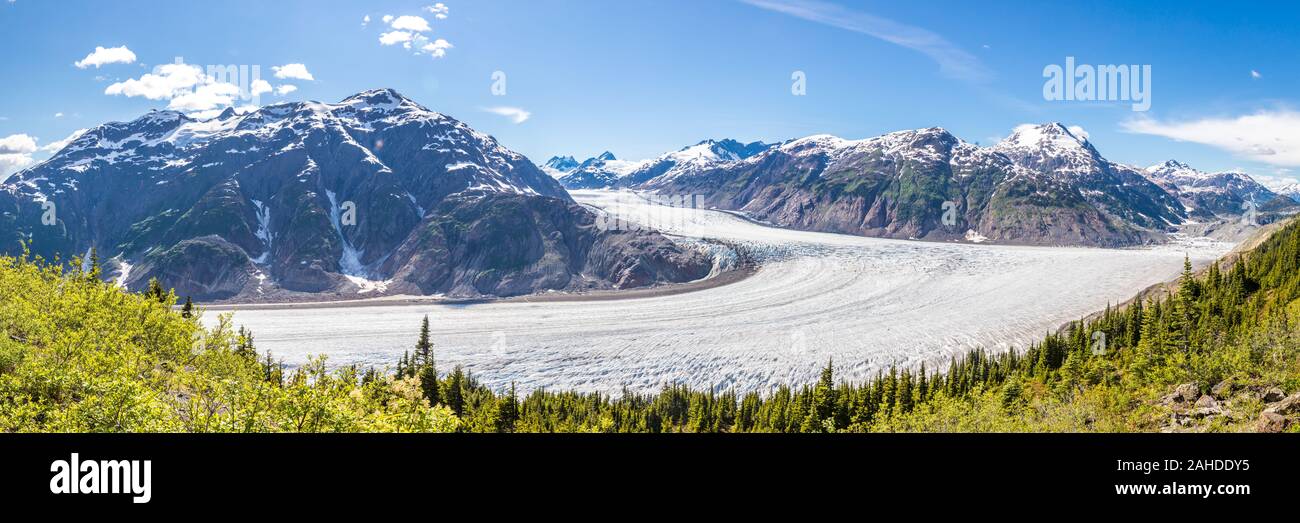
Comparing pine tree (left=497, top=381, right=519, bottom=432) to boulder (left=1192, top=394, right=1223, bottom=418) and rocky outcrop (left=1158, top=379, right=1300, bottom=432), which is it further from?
boulder (left=1192, top=394, right=1223, bottom=418)

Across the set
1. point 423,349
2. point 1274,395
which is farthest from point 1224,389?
point 423,349

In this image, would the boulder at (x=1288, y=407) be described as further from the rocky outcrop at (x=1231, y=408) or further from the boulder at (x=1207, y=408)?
the boulder at (x=1207, y=408)

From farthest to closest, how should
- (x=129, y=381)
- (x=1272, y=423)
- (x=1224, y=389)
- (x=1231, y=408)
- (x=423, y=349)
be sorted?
(x=423, y=349) < (x=1224, y=389) < (x=1231, y=408) < (x=1272, y=423) < (x=129, y=381)

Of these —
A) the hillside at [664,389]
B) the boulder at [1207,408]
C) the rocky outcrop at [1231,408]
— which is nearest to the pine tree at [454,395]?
the hillside at [664,389]

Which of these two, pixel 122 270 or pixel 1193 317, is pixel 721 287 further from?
pixel 122 270

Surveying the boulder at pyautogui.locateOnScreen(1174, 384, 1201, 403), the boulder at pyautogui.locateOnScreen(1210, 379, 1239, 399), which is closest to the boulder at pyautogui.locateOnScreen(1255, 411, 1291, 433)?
the boulder at pyautogui.locateOnScreen(1210, 379, 1239, 399)

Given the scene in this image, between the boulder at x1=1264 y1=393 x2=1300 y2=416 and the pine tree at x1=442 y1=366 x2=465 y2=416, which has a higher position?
the boulder at x1=1264 y1=393 x2=1300 y2=416

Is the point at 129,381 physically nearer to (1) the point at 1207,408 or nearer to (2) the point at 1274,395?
(1) the point at 1207,408

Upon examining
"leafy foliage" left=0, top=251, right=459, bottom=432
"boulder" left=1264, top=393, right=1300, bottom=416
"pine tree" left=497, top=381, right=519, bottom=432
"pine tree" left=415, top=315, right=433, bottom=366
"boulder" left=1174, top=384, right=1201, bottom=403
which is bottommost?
"pine tree" left=497, top=381, right=519, bottom=432
